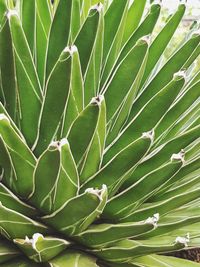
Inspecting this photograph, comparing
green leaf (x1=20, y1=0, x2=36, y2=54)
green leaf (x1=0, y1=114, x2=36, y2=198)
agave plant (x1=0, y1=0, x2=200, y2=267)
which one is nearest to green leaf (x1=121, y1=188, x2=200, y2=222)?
agave plant (x1=0, y1=0, x2=200, y2=267)

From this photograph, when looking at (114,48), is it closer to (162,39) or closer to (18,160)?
(162,39)

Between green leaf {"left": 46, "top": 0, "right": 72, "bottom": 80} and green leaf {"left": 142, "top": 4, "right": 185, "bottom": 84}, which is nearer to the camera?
green leaf {"left": 46, "top": 0, "right": 72, "bottom": 80}

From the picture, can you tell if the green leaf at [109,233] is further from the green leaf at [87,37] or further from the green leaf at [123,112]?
the green leaf at [87,37]

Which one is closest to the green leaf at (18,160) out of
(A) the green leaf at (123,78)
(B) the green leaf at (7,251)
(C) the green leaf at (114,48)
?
(B) the green leaf at (7,251)

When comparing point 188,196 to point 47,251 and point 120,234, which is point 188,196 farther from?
point 47,251

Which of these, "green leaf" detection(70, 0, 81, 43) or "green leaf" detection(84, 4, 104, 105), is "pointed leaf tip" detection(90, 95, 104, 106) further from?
"green leaf" detection(70, 0, 81, 43)

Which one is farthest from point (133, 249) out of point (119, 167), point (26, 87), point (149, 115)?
point (26, 87)
